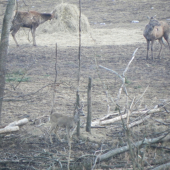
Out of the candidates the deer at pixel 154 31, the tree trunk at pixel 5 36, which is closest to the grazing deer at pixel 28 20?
the deer at pixel 154 31

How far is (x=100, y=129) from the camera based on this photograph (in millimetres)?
5914

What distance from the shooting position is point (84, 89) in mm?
8523

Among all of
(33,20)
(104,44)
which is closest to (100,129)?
(104,44)

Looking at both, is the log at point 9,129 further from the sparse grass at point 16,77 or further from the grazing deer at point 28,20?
the grazing deer at point 28,20

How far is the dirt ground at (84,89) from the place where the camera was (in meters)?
4.97

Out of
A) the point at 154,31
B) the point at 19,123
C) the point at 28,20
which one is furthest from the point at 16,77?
the point at 28,20

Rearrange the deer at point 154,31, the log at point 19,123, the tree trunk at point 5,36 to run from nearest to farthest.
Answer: the tree trunk at point 5,36 < the log at point 19,123 < the deer at point 154,31

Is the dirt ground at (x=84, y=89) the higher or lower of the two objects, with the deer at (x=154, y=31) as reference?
lower

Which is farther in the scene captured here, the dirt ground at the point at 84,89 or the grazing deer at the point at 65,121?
the grazing deer at the point at 65,121

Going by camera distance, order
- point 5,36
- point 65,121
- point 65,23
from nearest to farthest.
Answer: point 5,36 → point 65,121 → point 65,23

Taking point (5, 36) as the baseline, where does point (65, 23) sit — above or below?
below

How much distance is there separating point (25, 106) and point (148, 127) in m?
2.83

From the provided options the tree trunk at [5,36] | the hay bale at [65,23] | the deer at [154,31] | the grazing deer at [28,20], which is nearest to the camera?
the tree trunk at [5,36]

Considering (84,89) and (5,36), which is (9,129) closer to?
(5,36)
